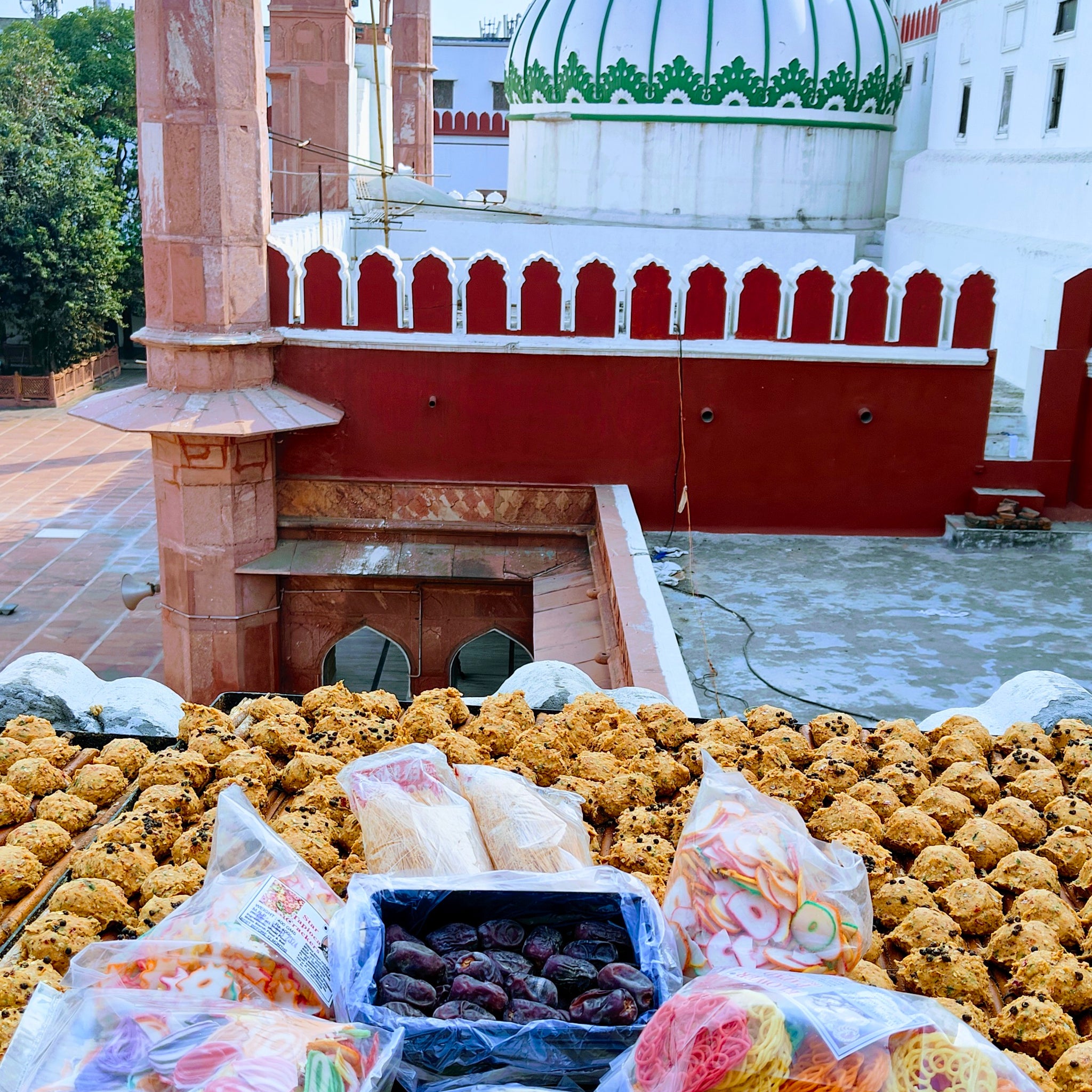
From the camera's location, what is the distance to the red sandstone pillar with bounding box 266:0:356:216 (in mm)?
11766

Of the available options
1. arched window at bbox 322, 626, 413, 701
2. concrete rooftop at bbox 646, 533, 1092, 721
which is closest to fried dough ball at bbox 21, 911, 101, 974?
concrete rooftop at bbox 646, 533, 1092, 721

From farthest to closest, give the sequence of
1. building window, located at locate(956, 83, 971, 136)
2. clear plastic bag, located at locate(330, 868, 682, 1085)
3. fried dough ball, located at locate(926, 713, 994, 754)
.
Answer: building window, located at locate(956, 83, 971, 136) < fried dough ball, located at locate(926, 713, 994, 754) < clear plastic bag, located at locate(330, 868, 682, 1085)

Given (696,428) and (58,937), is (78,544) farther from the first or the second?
(58,937)

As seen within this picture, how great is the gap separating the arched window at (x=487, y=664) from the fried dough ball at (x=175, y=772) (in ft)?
26.2

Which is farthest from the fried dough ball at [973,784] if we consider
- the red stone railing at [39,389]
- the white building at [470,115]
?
the white building at [470,115]

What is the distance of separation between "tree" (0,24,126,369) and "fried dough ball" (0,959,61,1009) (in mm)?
20465

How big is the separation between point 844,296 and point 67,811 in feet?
21.6

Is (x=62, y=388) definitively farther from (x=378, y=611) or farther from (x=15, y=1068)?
(x=15, y=1068)

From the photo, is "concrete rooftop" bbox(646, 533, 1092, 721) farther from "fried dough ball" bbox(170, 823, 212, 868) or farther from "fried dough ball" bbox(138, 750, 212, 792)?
"fried dough ball" bbox(170, 823, 212, 868)

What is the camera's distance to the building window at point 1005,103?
1120 centimetres

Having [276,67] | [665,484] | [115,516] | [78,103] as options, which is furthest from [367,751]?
[78,103]

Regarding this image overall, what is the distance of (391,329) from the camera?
8.40 meters

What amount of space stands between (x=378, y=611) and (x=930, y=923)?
Result: 22.2 feet

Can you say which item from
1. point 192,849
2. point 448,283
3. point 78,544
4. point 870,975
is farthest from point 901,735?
point 78,544
